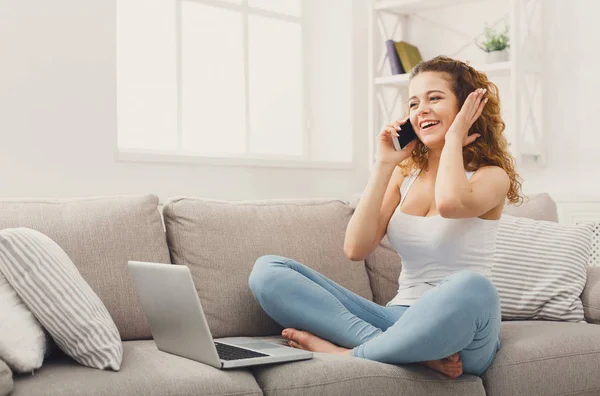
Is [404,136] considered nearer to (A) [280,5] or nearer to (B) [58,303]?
(B) [58,303]

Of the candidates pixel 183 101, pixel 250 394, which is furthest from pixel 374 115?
pixel 250 394

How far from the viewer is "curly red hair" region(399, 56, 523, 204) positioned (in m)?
2.36

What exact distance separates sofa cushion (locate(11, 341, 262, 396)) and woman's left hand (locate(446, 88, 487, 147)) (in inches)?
34.8

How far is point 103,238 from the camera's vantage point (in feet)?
7.62

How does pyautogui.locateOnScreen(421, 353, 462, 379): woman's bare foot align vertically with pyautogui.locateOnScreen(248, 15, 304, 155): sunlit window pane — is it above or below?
below

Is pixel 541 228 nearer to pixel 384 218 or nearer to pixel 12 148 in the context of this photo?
pixel 384 218

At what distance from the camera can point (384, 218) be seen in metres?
2.45

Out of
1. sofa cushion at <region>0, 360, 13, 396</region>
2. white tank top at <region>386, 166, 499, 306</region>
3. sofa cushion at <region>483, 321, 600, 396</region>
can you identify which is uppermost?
white tank top at <region>386, 166, 499, 306</region>

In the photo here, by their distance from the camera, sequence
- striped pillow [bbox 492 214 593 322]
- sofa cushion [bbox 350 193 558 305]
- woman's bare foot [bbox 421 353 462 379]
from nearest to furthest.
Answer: woman's bare foot [bbox 421 353 462 379] < striped pillow [bbox 492 214 593 322] < sofa cushion [bbox 350 193 558 305]

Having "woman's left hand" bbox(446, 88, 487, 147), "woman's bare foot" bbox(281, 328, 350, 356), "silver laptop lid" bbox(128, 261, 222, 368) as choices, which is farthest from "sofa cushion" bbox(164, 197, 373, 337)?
"woman's left hand" bbox(446, 88, 487, 147)

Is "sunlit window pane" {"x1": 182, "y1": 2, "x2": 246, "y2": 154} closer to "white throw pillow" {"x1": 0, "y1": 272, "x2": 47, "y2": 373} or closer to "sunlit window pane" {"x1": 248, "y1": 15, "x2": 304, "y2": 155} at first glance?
"sunlit window pane" {"x1": 248, "y1": 15, "x2": 304, "y2": 155}

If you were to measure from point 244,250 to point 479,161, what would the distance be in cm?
74

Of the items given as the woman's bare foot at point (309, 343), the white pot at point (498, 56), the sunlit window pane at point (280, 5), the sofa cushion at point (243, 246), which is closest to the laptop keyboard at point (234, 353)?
the woman's bare foot at point (309, 343)

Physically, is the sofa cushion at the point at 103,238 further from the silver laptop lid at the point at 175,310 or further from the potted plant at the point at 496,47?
the potted plant at the point at 496,47
